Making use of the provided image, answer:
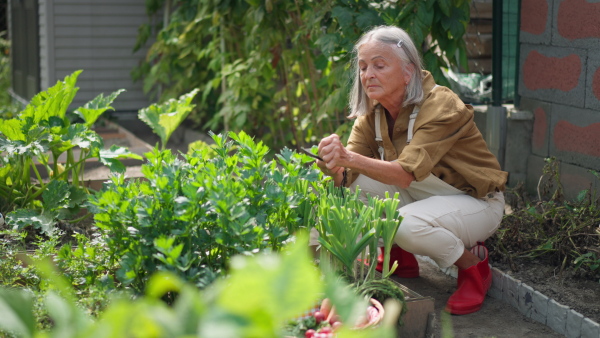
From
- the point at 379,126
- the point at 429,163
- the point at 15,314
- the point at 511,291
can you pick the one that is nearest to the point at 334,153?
the point at 429,163

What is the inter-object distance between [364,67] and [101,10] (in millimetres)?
5848

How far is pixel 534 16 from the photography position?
15.0ft

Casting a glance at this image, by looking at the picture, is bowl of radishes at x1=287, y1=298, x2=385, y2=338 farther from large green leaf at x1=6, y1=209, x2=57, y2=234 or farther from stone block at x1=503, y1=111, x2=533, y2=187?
stone block at x1=503, y1=111, x2=533, y2=187

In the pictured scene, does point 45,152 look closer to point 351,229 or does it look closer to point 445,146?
point 351,229

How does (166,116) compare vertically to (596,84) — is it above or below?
below

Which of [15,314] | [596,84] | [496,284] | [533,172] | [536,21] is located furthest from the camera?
[533,172]

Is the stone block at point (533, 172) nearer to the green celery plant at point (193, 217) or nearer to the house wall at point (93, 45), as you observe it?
the green celery plant at point (193, 217)

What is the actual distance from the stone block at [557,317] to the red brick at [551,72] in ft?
5.81

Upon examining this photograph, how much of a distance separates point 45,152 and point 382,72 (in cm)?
164

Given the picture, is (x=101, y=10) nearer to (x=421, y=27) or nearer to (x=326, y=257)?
(x=421, y=27)

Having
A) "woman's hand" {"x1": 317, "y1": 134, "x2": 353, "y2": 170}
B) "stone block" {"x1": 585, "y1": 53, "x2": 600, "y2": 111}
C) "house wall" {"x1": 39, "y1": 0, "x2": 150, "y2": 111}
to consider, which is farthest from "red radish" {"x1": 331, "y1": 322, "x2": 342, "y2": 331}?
"house wall" {"x1": 39, "y1": 0, "x2": 150, "y2": 111}

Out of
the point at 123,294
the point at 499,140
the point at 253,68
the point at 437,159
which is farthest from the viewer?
the point at 253,68

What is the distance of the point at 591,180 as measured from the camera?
4.10 metres

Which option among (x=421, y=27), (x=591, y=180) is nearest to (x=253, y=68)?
(x=421, y=27)
